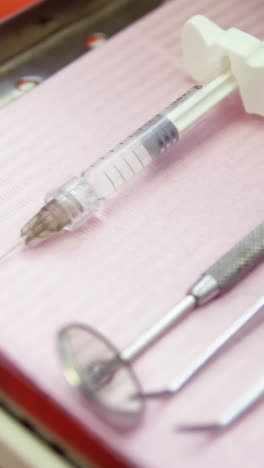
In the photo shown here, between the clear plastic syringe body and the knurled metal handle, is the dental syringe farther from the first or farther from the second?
the knurled metal handle

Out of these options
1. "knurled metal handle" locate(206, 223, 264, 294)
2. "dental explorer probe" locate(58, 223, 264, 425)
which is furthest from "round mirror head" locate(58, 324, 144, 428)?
"knurled metal handle" locate(206, 223, 264, 294)

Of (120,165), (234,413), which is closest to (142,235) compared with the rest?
(120,165)

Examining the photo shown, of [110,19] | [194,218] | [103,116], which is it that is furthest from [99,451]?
[110,19]

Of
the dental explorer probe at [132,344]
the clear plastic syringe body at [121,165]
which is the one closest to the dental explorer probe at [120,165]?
the clear plastic syringe body at [121,165]

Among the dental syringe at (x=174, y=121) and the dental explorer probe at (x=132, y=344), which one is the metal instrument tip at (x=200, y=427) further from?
the dental syringe at (x=174, y=121)

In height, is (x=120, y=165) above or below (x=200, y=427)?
above

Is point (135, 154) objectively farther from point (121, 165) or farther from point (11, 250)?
point (11, 250)

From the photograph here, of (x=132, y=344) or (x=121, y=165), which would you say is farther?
(x=121, y=165)
